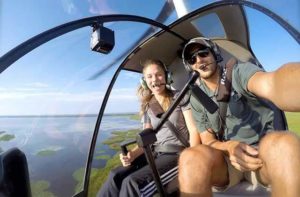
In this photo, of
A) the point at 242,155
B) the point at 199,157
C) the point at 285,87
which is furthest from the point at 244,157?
the point at 285,87

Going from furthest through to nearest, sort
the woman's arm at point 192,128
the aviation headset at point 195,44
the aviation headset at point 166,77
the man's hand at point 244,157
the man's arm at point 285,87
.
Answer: the aviation headset at point 166,77 → the woman's arm at point 192,128 → the aviation headset at point 195,44 → the man's hand at point 244,157 → the man's arm at point 285,87

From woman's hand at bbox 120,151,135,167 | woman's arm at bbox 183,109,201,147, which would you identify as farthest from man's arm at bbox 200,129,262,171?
woman's hand at bbox 120,151,135,167

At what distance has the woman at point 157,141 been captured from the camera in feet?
6.02

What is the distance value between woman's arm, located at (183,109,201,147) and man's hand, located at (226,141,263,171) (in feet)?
1.52

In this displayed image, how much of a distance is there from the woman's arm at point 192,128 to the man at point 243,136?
0.13 m

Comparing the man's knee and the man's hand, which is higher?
the man's knee

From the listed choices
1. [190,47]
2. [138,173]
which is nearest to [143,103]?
[138,173]

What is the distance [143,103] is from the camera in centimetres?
240

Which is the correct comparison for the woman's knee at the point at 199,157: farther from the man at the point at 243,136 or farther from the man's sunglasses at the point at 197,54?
the man's sunglasses at the point at 197,54

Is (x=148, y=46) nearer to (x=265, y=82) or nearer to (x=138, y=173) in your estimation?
(x=138, y=173)

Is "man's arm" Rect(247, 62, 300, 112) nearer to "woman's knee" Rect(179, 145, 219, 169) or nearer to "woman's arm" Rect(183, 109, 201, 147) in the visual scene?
"woman's knee" Rect(179, 145, 219, 169)

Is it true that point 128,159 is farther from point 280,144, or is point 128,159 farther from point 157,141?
point 280,144

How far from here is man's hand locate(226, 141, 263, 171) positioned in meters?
1.36

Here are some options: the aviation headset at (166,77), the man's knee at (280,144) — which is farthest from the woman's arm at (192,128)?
the man's knee at (280,144)
